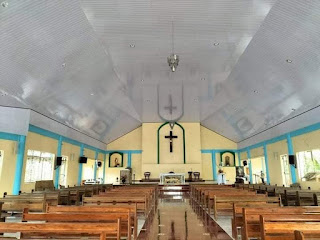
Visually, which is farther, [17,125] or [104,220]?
[17,125]

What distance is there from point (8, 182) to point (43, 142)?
7.49 feet

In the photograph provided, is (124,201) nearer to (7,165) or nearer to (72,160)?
(7,165)

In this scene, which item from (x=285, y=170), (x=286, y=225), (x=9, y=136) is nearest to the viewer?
(x=286, y=225)

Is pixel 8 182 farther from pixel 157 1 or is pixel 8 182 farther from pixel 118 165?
pixel 118 165

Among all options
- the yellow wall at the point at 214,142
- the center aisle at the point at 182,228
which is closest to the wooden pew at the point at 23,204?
the center aisle at the point at 182,228

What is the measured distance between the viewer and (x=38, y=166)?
9.32m

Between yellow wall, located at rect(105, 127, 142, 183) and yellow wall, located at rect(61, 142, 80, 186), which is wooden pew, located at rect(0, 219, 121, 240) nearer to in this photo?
yellow wall, located at rect(61, 142, 80, 186)

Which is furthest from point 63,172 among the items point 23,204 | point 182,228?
point 182,228

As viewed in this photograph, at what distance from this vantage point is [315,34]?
4906mm

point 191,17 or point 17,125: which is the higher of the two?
point 191,17

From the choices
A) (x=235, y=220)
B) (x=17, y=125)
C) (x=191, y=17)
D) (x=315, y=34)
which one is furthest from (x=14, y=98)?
(x=315, y=34)

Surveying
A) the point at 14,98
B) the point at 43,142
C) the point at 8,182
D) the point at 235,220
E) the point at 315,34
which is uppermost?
the point at 315,34

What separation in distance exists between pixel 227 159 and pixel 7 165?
13.4 meters

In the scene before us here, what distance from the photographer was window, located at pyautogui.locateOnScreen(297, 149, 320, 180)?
8789 mm
